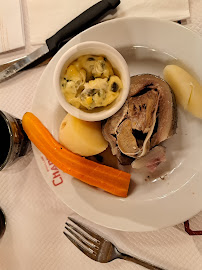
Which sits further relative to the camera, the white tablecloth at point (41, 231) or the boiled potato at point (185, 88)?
the white tablecloth at point (41, 231)

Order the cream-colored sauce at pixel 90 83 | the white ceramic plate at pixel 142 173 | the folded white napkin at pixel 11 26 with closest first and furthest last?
the cream-colored sauce at pixel 90 83 < the white ceramic plate at pixel 142 173 < the folded white napkin at pixel 11 26

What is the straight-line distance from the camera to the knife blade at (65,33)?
108 cm

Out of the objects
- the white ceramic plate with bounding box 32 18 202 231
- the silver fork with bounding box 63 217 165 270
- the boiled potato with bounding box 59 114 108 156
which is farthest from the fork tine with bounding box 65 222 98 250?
the boiled potato with bounding box 59 114 108 156

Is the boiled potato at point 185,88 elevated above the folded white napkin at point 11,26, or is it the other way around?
the folded white napkin at point 11,26

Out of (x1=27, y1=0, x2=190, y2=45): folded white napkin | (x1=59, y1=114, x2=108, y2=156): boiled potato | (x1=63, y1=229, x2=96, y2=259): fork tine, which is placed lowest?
(x1=63, y1=229, x2=96, y2=259): fork tine

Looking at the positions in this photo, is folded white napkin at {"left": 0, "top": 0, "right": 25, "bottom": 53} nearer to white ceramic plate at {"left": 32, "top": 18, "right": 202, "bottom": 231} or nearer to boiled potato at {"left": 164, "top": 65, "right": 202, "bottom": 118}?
white ceramic plate at {"left": 32, "top": 18, "right": 202, "bottom": 231}

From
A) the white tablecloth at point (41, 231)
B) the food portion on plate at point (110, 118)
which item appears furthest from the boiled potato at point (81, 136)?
the white tablecloth at point (41, 231)

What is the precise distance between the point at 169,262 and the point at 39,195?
0.51 meters

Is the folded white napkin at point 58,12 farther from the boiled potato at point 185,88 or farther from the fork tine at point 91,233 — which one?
the fork tine at point 91,233

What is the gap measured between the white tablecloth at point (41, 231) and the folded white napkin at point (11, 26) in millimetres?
26

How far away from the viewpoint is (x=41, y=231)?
115 cm

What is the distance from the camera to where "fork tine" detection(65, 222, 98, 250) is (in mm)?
1099

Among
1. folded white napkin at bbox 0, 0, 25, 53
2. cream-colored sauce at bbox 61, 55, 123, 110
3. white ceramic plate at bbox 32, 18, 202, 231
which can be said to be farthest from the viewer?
folded white napkin at bbox 0, 0, 25, 53

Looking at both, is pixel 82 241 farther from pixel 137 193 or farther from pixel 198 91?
pixel 198 91
